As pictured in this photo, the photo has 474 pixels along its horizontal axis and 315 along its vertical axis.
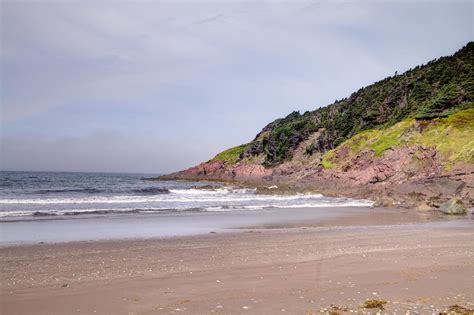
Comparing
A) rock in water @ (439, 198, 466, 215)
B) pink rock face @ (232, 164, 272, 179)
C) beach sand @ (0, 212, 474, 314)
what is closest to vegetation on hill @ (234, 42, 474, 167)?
pink rock face @ (232, 164, 272, 179)

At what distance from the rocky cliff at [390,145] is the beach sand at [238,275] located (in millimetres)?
19737

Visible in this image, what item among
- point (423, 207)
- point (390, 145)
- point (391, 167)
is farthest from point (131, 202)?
point (390, 145)

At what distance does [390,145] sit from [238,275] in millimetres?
45042

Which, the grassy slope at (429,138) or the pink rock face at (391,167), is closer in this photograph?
the grassy slope at (429,138)

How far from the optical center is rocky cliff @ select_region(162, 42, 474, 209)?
39.8 m

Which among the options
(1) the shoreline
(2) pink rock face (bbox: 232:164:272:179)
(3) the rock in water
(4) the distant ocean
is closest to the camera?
(1) the shoreline

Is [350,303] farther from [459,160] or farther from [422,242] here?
[459,160]

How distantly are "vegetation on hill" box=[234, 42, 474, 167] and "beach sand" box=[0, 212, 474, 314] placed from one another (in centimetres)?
3979

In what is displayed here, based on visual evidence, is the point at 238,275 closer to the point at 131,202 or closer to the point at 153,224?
the point at 153,224

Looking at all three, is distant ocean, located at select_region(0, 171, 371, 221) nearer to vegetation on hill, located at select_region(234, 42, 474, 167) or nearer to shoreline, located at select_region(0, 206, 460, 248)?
shoreline, located at select_region(0, 206, 460, 248)

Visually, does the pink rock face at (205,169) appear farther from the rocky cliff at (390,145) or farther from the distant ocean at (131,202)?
the distant ocean at (131,202)

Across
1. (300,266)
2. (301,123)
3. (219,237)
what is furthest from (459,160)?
(301,123)

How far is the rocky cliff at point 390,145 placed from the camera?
39.8 meters

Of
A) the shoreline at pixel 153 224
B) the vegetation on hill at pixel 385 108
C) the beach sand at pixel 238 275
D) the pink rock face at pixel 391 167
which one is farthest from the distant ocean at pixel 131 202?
the vegetation on hill at pixel 385 108
